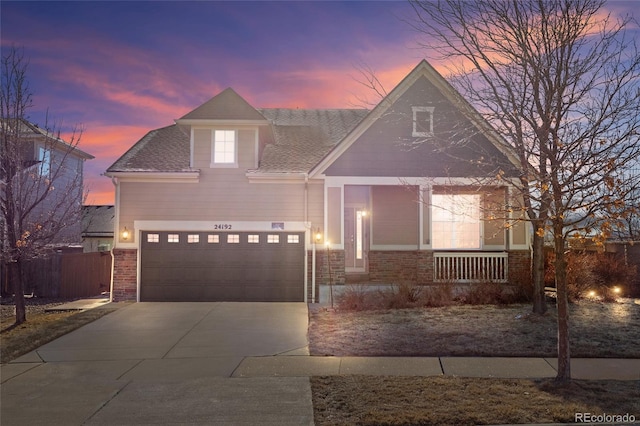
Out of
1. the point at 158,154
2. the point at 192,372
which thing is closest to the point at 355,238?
the point at 158,154

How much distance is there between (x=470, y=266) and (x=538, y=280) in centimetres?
413

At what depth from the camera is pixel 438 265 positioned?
1661 centimetres

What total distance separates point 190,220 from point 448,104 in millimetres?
9291

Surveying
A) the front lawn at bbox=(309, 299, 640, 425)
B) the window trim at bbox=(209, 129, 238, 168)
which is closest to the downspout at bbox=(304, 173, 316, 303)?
the front lawn at bbox=(309, 299, 640, 425)

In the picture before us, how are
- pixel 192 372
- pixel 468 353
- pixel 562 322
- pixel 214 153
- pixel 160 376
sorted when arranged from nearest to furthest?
pixel 562 322
pixel 160 376
pixel 192 372
pixel 468 353
pixel 214 153

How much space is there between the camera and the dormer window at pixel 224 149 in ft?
55.4

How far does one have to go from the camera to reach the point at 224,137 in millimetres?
17047

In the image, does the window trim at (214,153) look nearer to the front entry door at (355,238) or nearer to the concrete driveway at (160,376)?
the front entry door at (355,238)

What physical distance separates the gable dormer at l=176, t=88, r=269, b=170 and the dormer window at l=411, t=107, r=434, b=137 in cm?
488

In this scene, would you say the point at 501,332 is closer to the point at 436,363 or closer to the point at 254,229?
the point at 436,363

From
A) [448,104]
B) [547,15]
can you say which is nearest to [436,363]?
[547,15]

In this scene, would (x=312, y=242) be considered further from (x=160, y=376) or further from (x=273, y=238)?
(x=160, y=376)

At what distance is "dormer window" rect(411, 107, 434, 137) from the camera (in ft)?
53.5

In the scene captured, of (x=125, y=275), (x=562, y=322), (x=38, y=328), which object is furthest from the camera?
(x=125, y=275)
